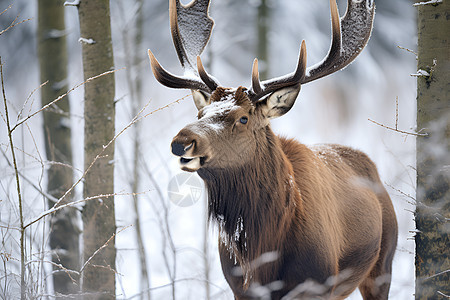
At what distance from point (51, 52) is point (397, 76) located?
11.3 metres

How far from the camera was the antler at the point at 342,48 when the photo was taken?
366 centimetres

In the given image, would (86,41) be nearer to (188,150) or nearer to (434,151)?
(188,150)

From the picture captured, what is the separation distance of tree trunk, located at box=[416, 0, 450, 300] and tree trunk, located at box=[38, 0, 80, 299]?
3634mm

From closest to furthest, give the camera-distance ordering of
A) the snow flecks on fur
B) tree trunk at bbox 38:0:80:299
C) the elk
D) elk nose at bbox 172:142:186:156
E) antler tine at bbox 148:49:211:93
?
elk nose at bbox 172:142:186:156 → the elk → antler tine at bbox 148:49:211:93 → the snow flecks on fur → tree trunk at bbox 38:0:80:299

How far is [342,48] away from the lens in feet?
13.0

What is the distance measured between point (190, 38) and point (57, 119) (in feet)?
6.66

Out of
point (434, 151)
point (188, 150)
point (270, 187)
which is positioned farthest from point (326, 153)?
point (188, 150)

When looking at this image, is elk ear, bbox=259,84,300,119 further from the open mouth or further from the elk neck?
the open mouth

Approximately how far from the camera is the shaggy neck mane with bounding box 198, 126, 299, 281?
3574mm

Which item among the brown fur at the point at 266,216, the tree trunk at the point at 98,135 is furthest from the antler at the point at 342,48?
the tree trunk at the point at 98,135

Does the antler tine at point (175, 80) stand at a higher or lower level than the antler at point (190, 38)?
lower

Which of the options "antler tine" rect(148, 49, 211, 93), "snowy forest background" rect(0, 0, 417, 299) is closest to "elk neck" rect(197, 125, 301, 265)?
"antler tine" rect(148, 49, 211, 93)

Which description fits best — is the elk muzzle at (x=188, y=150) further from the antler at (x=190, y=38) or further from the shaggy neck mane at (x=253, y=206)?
the antler at (x=190, y=38)

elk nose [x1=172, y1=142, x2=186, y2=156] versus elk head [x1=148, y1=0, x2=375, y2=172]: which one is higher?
elk head [x1=148, y1=0, x2=375, y2=172]
